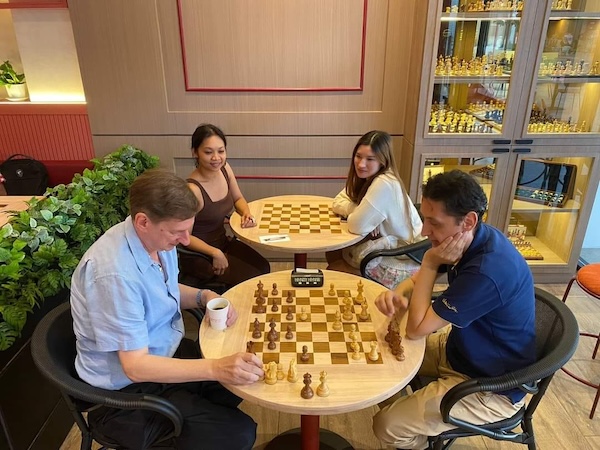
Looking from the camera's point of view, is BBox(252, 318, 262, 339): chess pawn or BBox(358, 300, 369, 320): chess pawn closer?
BBox(252, 318, 262, 339): chess pawn

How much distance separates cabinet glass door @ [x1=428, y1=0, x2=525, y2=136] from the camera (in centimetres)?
300

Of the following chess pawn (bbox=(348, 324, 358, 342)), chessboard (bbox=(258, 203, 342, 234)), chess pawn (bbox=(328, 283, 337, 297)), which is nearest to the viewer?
chess pawn (bbox=(348, 324, 358, 342))

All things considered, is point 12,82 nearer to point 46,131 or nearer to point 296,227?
point 46,131

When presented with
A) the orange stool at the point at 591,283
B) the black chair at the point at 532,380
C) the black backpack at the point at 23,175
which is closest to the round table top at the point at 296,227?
the black chair at the point at 532,380

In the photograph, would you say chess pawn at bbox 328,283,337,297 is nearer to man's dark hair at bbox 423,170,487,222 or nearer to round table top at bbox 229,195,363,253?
round table top at bbox 229,195,363,253

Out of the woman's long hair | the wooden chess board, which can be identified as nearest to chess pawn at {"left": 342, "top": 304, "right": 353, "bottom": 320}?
the wooden chess board

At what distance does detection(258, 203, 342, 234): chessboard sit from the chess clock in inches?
20.4

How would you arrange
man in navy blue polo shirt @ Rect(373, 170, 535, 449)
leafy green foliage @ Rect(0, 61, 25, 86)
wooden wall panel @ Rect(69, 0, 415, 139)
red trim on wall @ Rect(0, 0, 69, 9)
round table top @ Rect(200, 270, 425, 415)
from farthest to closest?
leafy green foliage @ Rect(0, 61, 25, 86) → red trim on wall @ Rect(0, 0, 69, 9) → wooden wall panel @ Rect(69, 0, 415, 139) → man in navy blue polo shirt @ Rect(373, 170, 535, 449) → round table top @ Rect(200, 270, 425, 415)

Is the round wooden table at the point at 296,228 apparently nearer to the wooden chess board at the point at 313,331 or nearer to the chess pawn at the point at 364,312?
the wooden chess board at the point at 313,331

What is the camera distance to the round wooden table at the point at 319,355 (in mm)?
1313

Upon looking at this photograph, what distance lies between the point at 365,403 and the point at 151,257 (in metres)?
0.86

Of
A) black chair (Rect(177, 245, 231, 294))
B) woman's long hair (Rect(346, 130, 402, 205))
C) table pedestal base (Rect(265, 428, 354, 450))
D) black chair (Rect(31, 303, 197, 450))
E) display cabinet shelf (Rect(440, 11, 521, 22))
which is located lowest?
table pedestal base (Rect(265, 428, 354, 450))

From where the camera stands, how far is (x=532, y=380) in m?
1.38

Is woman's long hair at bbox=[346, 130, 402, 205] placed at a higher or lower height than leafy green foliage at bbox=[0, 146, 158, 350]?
higher
